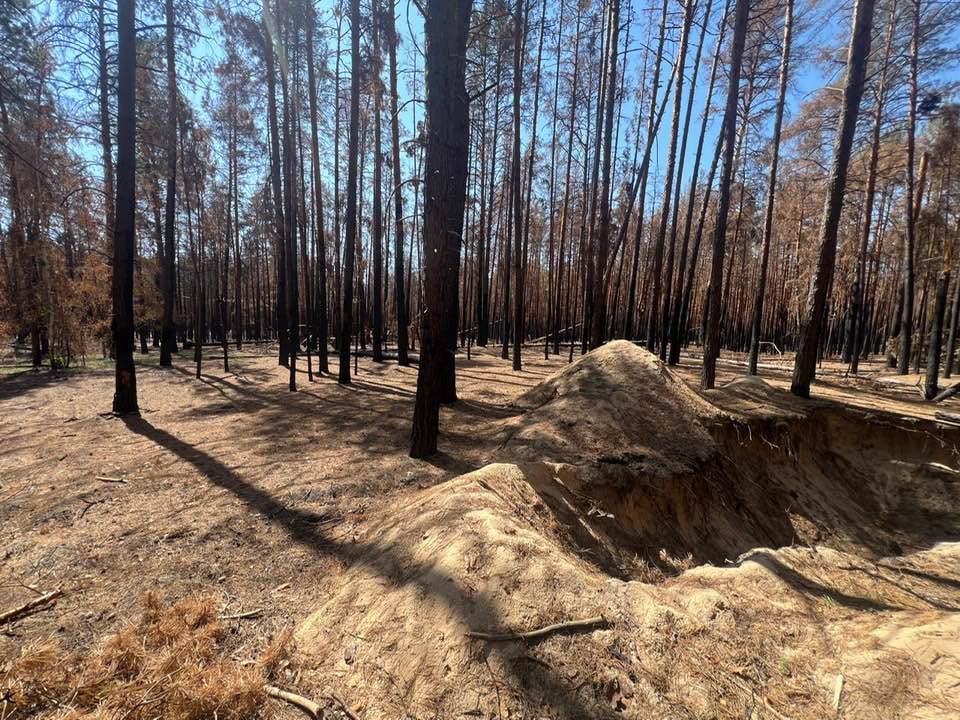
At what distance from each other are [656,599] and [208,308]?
45857 millimetres

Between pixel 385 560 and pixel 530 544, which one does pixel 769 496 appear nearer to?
pixel 530 544

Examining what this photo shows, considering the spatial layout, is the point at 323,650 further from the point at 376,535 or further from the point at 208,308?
the point at 208,308

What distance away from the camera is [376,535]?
364 cm

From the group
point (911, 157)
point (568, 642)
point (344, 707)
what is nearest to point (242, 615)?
point (344, 707)

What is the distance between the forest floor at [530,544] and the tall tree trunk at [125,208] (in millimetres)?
819

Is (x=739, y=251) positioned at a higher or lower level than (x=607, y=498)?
higher

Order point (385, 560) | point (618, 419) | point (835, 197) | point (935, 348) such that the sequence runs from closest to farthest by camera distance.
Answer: point (385, 560) < point (618, 419) < point (835, 197) < point (935, 348)

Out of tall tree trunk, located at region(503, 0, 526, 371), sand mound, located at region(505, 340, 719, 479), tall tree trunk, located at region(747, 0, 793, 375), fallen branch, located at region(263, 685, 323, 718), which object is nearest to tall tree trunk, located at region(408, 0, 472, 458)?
sand mound, located at region(505, 340, 719, 479)

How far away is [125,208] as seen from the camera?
7730 millimetres

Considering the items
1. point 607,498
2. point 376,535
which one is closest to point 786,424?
point 607,498

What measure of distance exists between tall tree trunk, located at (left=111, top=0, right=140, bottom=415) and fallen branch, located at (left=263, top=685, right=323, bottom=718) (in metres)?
7.96

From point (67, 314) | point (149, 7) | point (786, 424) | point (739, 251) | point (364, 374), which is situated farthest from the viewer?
point (739, 251)

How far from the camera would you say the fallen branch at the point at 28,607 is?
8.84 ft

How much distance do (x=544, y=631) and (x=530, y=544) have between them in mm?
662
